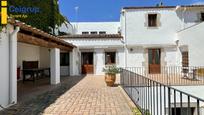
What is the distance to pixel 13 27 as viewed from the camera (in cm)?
705

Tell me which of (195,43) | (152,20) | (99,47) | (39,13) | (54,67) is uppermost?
(39,13)

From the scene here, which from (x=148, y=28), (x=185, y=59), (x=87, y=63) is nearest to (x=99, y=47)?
(x=87, y=63)

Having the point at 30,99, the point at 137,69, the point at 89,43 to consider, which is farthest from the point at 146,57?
the point at 30,99

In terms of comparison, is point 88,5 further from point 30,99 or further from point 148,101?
point 148,101

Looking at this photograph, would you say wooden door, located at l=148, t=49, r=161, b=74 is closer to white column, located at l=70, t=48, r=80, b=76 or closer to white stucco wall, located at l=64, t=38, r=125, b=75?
white stucco wall, located at l=64, t=38, r=125, b=75

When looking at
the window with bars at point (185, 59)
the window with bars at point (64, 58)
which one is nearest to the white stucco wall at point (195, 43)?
the window with bars at point (185, 59)

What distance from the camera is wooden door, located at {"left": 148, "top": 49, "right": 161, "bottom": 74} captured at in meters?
20.7

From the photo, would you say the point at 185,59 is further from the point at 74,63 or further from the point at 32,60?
the point at 32,60

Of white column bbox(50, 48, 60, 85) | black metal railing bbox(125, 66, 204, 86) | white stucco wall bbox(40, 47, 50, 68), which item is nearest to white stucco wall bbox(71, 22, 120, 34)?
black metal railing bbox(125, 66, 204, 86)

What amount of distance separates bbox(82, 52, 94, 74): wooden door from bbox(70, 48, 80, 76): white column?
1.82 feet

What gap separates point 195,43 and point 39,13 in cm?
1406

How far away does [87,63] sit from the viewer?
22125mm

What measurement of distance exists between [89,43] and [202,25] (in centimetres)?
994

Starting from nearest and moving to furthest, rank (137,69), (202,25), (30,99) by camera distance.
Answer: (30,99) → (202,25) → (137,69)
